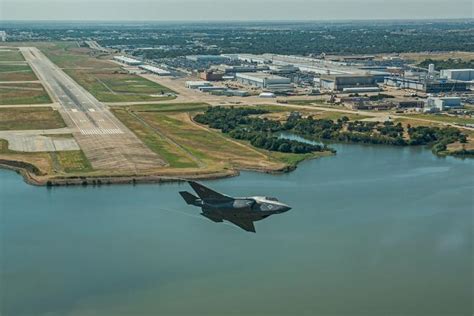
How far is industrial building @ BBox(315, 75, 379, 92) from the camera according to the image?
34.7 metres

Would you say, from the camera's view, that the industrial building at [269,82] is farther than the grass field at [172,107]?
Yes

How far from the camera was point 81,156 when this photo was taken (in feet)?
63.1

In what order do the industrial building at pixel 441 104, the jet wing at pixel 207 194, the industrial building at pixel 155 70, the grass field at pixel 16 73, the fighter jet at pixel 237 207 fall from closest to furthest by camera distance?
the fighter jet at pixel 237 207, the jet wing at pixel 207 194, the industrial building at pixel 441 104, the grass field at pixel 16 73, the industrial building at pixel 155 70

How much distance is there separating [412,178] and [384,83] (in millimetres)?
20491

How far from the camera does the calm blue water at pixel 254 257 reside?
33.7ft

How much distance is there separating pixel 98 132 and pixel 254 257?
39.6ft

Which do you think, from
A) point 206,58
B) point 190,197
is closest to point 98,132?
point 190,197

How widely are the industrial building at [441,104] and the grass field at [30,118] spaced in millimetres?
14351

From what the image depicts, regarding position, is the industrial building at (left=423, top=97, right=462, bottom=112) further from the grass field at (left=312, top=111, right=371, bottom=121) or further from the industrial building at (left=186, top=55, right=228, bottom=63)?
the industrial building at (left=186, top=55, right=228, bottom=63)

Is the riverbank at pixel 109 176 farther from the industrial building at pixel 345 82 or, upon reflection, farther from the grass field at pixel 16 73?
the grass field at pixel 16 73

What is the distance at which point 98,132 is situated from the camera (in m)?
22.7

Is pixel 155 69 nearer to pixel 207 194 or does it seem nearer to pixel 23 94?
pixel 23 94

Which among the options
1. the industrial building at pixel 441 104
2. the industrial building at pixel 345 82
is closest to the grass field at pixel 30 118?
the industrial building at pixel 441 104

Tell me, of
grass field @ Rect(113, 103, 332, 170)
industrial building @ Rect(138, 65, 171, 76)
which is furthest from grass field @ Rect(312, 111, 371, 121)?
industrial building @ Rect(138, 65, 171, 76)
